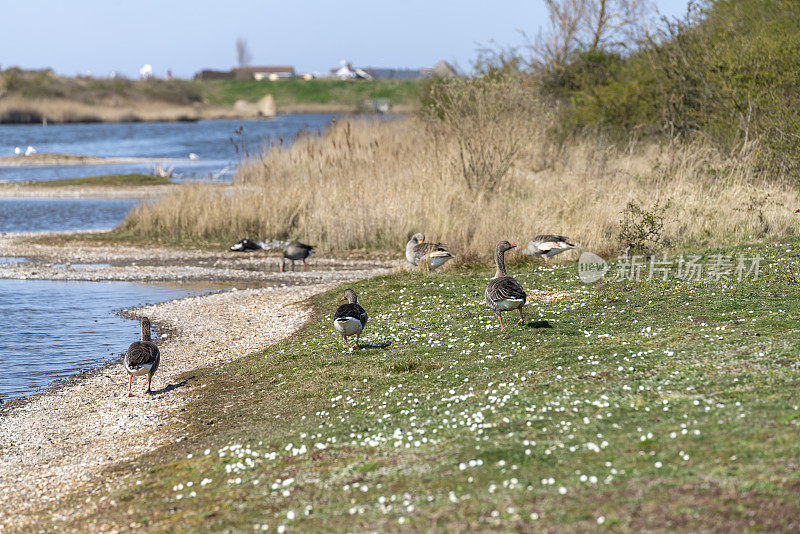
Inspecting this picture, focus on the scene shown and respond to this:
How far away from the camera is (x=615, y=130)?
121ft

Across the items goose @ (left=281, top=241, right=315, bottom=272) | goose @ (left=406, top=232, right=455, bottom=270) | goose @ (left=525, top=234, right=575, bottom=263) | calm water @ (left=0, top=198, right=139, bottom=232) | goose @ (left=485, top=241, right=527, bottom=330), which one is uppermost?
goose @ (left=485, top=241, right=527, bottom=330)

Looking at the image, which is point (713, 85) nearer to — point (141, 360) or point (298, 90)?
point (141, 360)

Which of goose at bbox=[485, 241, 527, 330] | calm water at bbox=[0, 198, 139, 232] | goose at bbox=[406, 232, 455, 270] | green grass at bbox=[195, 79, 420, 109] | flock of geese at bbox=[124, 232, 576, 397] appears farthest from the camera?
green grass at bbox=[195, 79, 420, 109]

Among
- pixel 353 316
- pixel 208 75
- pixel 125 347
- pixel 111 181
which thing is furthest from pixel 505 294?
pixel 208 75

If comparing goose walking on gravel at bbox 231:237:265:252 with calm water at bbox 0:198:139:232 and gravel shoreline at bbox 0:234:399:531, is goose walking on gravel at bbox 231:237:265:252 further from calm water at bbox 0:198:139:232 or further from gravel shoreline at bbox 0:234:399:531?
calm water at bbox 0:198:139:232

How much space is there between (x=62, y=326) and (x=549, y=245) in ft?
37.4

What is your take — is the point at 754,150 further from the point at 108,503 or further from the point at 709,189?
the point at 108,503

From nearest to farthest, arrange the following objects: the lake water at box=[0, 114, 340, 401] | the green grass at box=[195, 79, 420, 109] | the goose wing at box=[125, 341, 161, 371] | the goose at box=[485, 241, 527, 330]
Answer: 1. the goose at box=[485, 241, 527, 330]
2. the goose wing at box=[125, 341, 161, 371]
3. the lake water at box=[0, 114, 340, 401]
4. the green grass at box=[195, 79, 420, 109]

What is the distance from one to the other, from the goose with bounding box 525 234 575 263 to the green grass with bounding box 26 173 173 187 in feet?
114

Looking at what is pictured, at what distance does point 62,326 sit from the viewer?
19016 mm

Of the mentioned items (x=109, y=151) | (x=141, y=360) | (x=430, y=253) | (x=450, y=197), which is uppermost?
(x=450, y=197)


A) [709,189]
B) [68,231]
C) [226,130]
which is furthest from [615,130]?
[226,130]

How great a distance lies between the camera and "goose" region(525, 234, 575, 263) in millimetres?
19688

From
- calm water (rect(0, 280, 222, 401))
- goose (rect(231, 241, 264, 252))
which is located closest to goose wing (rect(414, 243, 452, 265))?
calm water (rect(0, 280, 222, 401))
